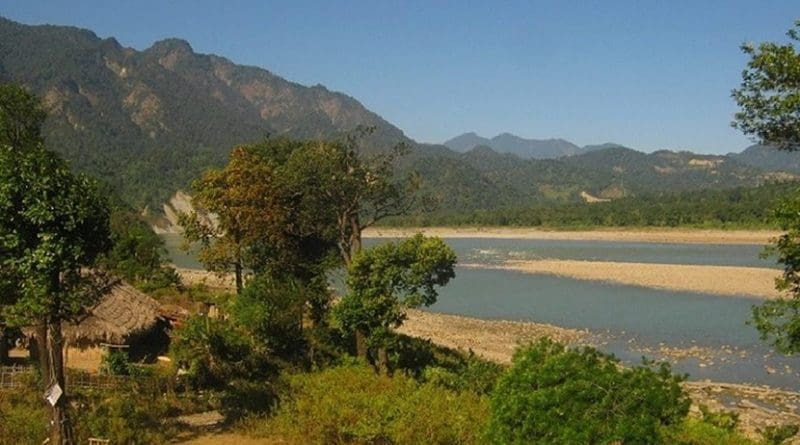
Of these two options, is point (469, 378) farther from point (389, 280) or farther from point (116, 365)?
point (116, 365)

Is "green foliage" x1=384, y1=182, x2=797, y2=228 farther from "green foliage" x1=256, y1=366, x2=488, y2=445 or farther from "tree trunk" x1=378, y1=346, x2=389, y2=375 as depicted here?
"green foliage" x1=256, y1=366, x2=488, y2=445

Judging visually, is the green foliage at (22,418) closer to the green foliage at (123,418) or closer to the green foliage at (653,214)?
the green foliage at (123,418)

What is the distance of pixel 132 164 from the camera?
178125 millimetres

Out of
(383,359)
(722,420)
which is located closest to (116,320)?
(383,359)

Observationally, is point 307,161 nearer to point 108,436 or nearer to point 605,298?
point 108,436

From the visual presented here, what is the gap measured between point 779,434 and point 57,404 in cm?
1587

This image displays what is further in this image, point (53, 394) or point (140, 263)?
point (140, 263)

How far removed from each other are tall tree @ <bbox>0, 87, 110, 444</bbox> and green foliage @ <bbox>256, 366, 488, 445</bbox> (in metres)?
3.94

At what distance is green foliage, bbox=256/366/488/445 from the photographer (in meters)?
11.8

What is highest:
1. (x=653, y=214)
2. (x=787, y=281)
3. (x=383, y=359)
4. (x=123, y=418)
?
(x=787, y=281)

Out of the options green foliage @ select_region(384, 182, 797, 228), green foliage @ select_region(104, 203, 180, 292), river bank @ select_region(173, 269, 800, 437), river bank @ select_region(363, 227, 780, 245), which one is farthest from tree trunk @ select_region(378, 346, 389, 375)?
green foliage @ select_region(384, 182, 797, 228)

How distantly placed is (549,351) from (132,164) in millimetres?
182752

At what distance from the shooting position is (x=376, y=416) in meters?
12.2

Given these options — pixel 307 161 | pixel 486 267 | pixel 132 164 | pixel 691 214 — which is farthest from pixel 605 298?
pixel 132 164
